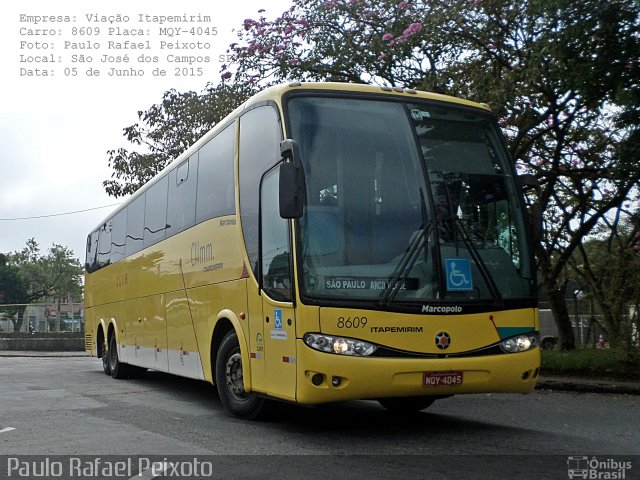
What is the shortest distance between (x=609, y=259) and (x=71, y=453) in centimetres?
948

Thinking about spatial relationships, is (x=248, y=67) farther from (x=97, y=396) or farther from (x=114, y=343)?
(x=97, y=396)

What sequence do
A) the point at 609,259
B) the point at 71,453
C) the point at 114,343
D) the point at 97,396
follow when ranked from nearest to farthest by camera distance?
the point at 71,453 → the point at 97,396 → the point at 609,259 → the point at 114,343

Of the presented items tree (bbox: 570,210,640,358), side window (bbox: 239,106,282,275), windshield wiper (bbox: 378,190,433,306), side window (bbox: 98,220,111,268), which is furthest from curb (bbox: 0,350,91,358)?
windshield wiper (bbox: 378,190,433,306)

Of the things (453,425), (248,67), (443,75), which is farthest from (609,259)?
(248,67)

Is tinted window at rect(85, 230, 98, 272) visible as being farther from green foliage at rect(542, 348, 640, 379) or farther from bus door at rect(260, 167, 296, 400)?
bus door at rect(260, 167, 296, 400)

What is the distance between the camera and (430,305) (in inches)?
289

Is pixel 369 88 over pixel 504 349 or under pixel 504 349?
over

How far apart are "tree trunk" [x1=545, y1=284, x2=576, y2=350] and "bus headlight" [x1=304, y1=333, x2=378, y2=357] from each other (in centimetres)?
974

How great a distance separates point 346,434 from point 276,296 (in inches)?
60.6

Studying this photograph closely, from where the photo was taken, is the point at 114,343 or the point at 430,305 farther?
the point at 114,343

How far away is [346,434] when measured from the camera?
7.86 m

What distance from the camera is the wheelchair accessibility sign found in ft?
24.6

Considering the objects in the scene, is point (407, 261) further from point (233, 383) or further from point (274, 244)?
point (233, 383)

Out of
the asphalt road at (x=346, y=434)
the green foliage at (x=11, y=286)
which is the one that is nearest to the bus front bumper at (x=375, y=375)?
the asphalt road at (x=346, y=434)
